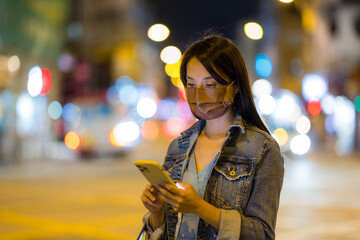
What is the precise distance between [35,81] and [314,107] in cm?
2412

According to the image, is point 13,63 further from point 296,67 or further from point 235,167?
point 296,67

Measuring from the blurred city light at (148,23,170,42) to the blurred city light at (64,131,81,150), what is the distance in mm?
9100

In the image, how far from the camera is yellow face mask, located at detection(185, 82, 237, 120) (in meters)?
2.75

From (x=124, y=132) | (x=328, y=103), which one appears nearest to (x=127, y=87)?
(x=328, y=103)

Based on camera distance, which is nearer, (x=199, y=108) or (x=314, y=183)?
(x=199, y=108)

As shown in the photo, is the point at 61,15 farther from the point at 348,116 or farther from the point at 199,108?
the point at 199,108

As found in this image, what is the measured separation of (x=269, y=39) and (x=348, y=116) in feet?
157

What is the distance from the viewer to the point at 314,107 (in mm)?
41250

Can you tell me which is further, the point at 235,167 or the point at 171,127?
the point at 171,127

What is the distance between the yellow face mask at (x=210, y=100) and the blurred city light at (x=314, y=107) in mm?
38228

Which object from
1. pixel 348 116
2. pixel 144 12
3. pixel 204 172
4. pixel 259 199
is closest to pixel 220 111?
pixel 204 172

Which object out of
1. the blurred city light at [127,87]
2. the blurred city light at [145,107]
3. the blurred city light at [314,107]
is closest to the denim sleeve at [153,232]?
the blurred city light at [314,107]

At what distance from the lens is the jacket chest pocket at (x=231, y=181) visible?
2580 mm

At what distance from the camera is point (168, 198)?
2.44 metres
